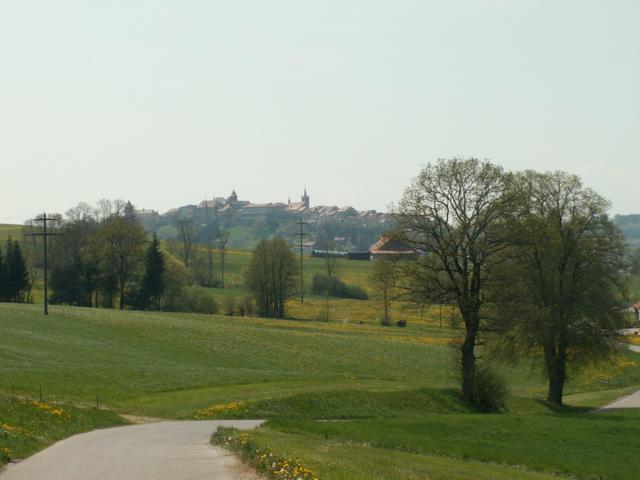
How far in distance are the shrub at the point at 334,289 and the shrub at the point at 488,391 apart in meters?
99.9

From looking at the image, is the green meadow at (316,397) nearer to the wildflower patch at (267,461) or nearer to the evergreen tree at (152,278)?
the wildflower patch at (267,461)

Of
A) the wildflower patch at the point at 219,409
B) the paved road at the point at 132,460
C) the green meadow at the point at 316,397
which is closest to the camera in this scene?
the paved road at the point at 132,460

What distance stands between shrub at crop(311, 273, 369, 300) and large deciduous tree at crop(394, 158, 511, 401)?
101 meters

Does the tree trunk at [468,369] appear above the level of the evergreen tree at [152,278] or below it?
below

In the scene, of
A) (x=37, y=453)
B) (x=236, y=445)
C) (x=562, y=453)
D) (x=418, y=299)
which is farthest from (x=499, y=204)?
(x=37, y=453)

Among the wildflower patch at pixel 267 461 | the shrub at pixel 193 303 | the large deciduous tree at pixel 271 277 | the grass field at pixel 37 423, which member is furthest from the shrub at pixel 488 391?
the shrub at pixel 193 303

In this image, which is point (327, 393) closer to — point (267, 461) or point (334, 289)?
point (267, 461)

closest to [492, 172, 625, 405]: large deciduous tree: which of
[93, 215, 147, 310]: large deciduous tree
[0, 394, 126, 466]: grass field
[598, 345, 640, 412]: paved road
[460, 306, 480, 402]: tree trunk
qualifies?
[460, 306, 480, 402]: tree trunk

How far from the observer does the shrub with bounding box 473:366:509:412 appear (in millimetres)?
46938

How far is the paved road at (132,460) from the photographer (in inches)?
781

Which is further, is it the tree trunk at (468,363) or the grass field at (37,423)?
the tree trunk at (468,363)

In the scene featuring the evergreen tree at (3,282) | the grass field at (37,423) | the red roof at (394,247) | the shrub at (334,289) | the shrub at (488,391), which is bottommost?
the shrub at (488,391)

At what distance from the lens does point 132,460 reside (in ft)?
73.2

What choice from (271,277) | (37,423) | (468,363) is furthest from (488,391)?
(271,277)
